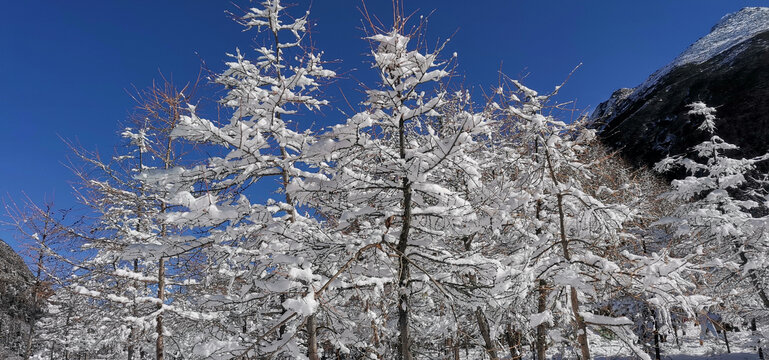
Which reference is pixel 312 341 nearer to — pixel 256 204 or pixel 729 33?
pixel 256 204

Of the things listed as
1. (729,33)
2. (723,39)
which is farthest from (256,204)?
(729,33)

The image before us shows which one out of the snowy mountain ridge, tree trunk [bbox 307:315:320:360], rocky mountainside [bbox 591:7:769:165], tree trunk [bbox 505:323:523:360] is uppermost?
the snowy mountain ridge

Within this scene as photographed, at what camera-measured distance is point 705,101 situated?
6750 cm

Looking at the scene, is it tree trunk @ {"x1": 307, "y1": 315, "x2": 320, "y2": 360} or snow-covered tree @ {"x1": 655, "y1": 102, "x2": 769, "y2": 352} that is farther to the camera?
snow-covered tree @ {"x1": 655, "y1": 102, "x2": 769, "y2": 352}

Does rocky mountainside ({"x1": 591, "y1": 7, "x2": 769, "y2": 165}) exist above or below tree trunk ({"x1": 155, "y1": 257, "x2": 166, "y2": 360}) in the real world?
above

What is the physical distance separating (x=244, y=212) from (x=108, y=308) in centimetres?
674

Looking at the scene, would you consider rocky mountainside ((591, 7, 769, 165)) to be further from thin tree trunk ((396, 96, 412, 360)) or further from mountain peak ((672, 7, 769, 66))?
thin tree trunk ((396, 96, 412, 360))

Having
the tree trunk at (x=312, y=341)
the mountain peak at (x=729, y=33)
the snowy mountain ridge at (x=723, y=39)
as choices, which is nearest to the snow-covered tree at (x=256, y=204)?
the tree trunk at (x=312, y=341)

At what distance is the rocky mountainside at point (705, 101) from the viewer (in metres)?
59.5

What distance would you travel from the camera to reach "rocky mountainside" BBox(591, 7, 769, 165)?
59.5 metres

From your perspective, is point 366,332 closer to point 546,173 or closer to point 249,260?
point 249,260

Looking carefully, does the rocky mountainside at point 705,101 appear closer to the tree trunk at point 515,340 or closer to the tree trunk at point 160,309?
the tree trunk at point 515,340

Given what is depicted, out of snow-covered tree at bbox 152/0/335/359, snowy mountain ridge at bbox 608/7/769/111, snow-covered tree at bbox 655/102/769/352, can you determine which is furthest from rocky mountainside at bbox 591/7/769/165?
snow-covered tree at bbox 152/0/335/359

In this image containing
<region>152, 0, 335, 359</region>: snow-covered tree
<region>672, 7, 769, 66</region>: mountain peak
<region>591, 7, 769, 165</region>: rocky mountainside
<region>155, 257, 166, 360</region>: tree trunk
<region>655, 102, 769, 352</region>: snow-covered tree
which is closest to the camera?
<region>152, 0, 335, 359</region>: snow-covered tree
